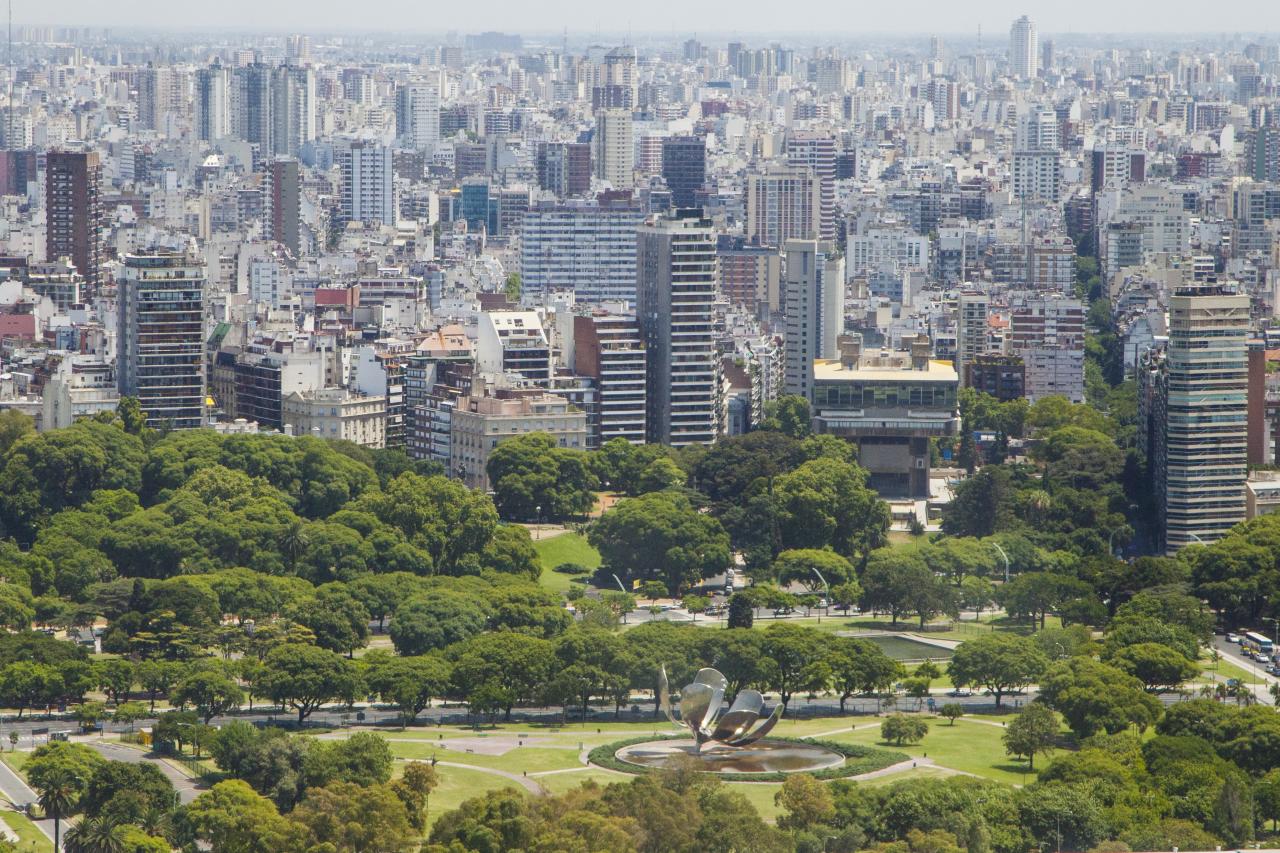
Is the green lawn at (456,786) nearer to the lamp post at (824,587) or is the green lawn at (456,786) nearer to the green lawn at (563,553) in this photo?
the lamp post at (824,587)

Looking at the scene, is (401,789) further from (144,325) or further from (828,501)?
(144,325)

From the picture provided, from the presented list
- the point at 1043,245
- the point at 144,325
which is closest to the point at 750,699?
the point at 144,325

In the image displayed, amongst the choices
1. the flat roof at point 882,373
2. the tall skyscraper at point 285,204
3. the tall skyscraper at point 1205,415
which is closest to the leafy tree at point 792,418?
the flat roof at point 882,373

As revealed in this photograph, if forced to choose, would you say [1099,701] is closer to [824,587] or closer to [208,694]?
[824,587]

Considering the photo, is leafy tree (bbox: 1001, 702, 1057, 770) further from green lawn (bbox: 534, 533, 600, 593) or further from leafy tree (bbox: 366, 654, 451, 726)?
green lawn (bbox: 534, 533, 600, 593)

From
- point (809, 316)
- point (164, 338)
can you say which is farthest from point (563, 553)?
point (809, 316)

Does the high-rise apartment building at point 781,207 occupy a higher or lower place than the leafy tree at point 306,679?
higher
